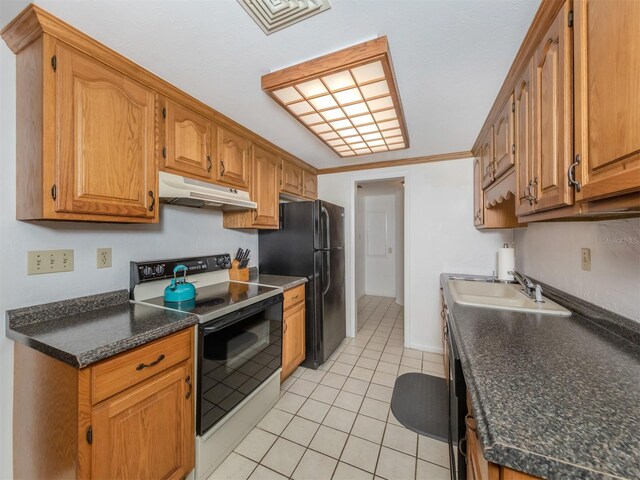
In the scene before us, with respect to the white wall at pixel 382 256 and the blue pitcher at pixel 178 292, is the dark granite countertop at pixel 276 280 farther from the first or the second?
the white wall at pixel 382 256

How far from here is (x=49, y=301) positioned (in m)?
1.30

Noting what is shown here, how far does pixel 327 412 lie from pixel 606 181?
2004 millimetres

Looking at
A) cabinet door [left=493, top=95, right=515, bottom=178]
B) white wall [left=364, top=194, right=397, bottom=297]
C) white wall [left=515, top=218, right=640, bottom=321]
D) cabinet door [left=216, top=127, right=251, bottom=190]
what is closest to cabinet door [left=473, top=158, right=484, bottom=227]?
white wall [left=515, top=218, right=640, bottom=321]

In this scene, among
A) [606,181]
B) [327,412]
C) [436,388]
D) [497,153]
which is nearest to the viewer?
[606,181]

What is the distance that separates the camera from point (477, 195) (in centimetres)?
250

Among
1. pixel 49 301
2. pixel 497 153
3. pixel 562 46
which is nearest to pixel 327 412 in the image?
pixel 49 301

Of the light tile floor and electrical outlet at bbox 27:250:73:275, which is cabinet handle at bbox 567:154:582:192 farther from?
electrical outlet at bbox 27:250:73:275

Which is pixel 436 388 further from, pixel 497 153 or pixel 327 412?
pixel 497 153

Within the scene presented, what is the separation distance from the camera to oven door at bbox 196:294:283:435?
1384 mm

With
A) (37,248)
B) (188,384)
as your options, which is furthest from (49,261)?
(188,384)

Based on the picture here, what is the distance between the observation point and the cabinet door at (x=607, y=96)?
2.01ft

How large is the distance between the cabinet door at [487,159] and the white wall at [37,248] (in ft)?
7.89

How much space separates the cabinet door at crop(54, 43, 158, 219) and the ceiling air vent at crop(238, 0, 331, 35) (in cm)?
82

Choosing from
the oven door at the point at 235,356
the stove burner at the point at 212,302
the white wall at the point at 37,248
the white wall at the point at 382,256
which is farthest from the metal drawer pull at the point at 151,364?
the white wall at the point at 382,256
